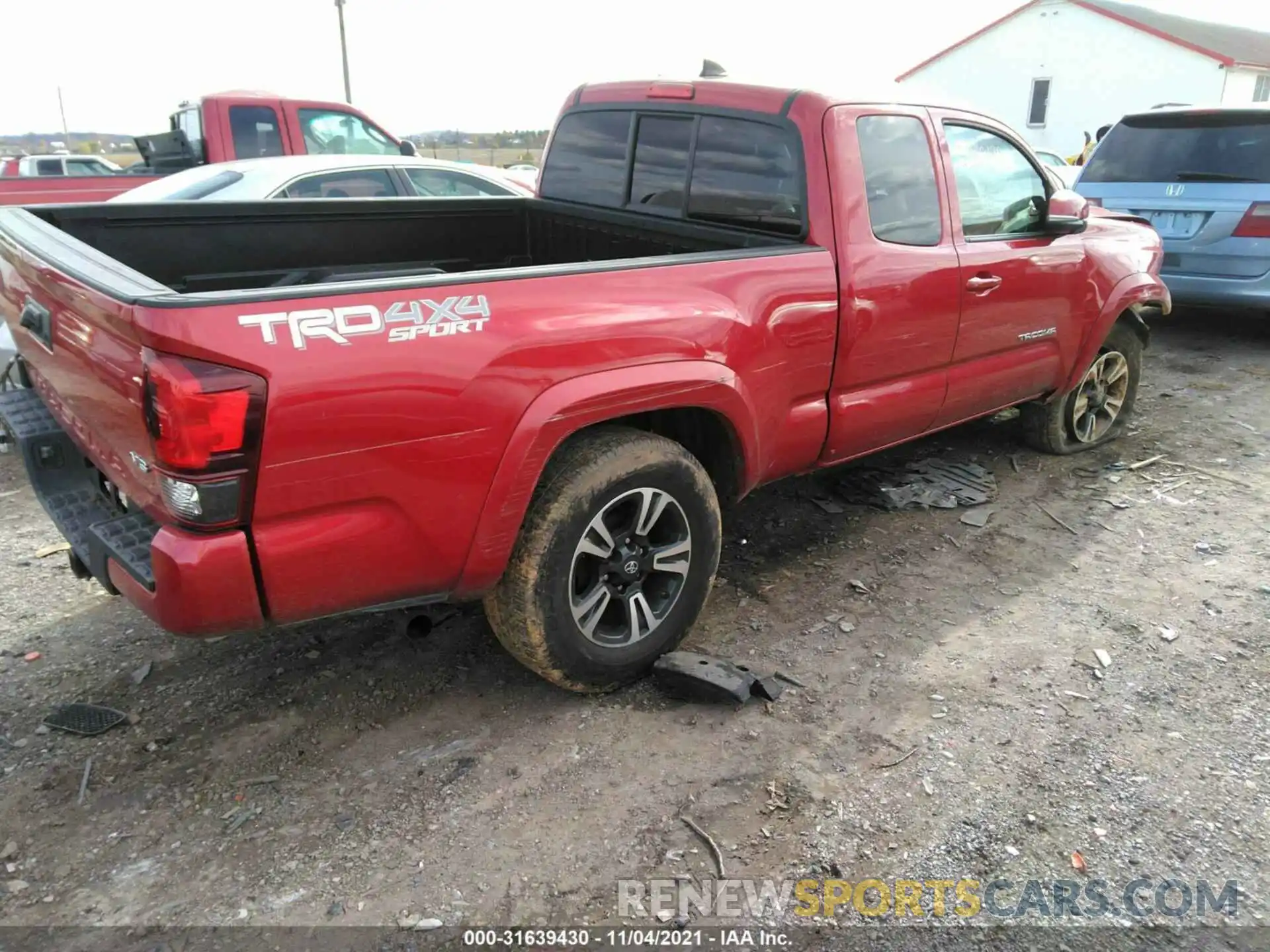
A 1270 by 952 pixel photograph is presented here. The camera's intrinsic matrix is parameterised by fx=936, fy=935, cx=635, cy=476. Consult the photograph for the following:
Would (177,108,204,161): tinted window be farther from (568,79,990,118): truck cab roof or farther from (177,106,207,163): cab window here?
(568,79,990,118): truck cab roof

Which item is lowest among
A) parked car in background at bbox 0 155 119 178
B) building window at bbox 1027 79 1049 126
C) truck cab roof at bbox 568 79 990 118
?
parked car in background at bbox 0 155 119 178

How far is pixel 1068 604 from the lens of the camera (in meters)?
3.86

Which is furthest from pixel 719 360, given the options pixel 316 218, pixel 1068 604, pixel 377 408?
pixel 316 218

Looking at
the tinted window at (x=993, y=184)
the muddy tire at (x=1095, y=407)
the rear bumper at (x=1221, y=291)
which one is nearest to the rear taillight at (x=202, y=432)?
the tinted window at (x=993, y=184)

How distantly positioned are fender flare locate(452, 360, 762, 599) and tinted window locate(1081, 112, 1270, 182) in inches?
241

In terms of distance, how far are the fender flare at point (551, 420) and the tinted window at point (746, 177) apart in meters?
0.92

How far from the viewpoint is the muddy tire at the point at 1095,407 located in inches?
209

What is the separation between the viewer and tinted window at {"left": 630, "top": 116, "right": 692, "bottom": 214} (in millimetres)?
3957

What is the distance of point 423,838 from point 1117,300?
4.42 metres

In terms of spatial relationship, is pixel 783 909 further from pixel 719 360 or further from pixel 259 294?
pixel 259 294

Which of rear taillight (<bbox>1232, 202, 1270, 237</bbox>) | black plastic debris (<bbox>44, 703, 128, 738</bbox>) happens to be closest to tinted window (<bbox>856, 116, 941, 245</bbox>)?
black plastic debris (<bbox>44, 703, 128, 738</bbox>)

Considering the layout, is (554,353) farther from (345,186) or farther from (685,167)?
(345,186)

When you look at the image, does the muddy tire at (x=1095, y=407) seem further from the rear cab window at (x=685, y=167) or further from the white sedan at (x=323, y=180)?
the white sedan at (x=323, y=180)

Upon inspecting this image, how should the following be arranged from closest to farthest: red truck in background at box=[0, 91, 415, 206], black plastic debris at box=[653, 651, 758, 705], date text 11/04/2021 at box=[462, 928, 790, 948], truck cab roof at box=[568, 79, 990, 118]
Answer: date text 11/04/2021 at box=[462, 928, 790, 948] → black plastic debris at box=[653, 651, 758, 705] → truck cab roof at box=[568, 79, 990, 118] → red truck in background at box=[0, 91, 415, 206]
